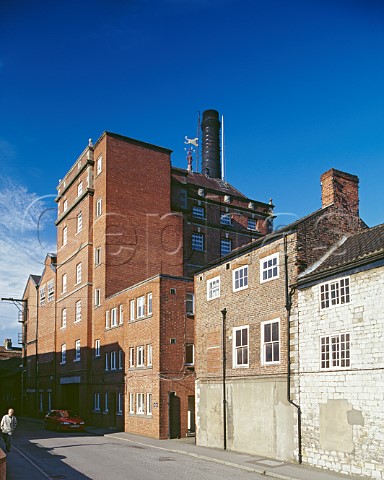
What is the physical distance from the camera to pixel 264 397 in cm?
2408

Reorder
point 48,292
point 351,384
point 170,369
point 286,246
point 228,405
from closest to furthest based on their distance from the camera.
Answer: point 351,384
point 286,246
point 228,405
point 170,369
point 48,292

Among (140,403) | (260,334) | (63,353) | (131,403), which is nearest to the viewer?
(260,334)

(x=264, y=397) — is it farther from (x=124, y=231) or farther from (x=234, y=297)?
(x=124, y=231)

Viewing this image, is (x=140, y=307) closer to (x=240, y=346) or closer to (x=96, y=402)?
(x=96, y=402)

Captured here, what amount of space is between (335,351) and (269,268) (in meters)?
5.52

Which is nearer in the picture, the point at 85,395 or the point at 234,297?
the point at 234,297

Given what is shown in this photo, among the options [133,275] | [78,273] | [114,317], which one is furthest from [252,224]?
[114,317]

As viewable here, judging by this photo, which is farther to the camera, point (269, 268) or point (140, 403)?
point (140, 403)

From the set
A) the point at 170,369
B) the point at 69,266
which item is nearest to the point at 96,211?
the point at 69,266

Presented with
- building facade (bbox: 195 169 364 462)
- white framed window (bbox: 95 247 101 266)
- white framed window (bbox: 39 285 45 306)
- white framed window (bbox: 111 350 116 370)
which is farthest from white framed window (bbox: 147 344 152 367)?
white framed window (bbox: 39 285 45 306)

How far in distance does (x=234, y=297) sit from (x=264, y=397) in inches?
207

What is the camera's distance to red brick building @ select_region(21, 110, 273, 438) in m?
34.6

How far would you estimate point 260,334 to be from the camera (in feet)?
82.5

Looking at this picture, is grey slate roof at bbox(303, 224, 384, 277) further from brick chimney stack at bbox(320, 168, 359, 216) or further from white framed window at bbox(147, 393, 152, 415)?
white framed window at bbox(147, 393, 152, 415)
